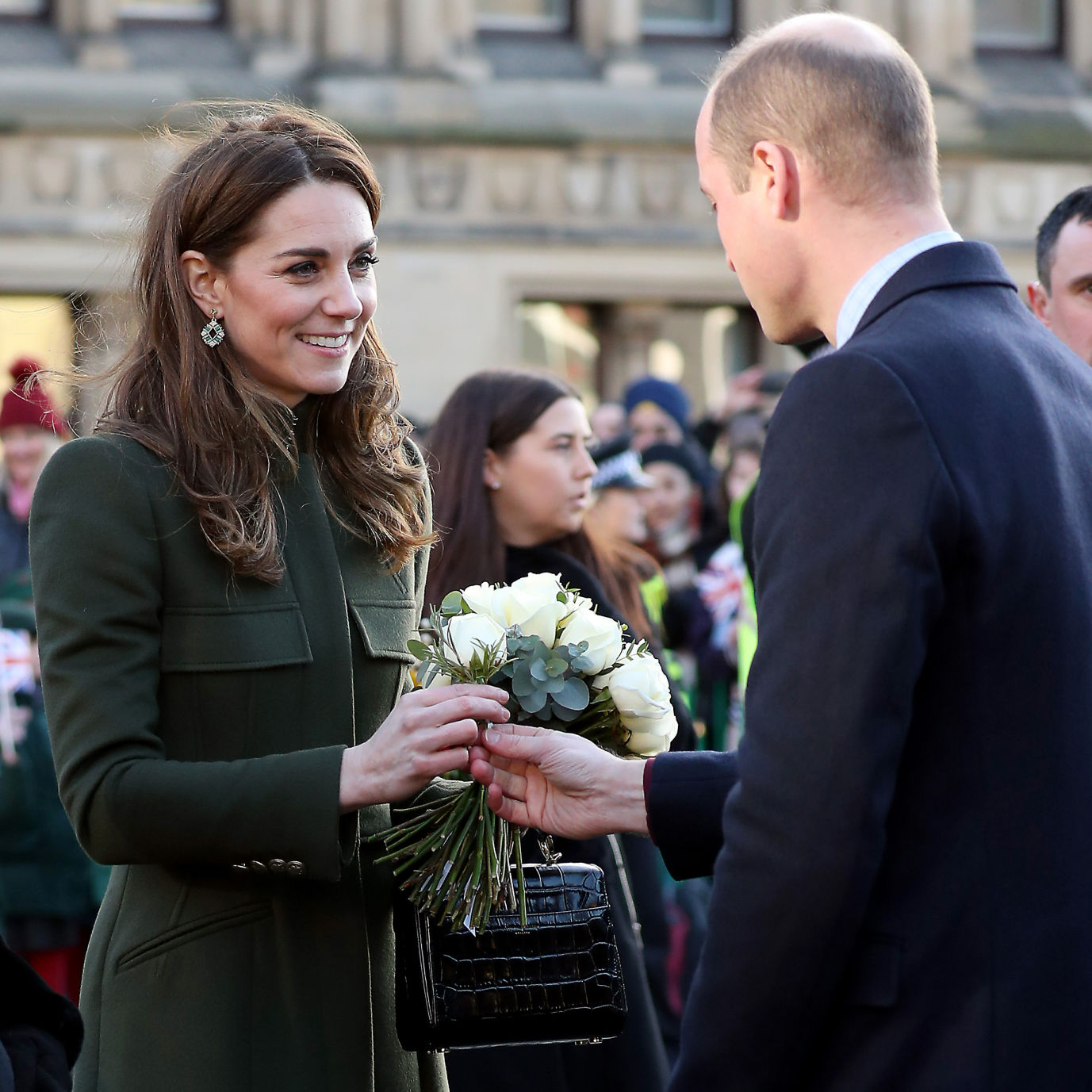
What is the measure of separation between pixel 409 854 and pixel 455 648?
336mm

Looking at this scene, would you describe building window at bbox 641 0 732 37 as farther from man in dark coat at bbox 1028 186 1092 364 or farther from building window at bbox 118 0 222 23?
man in dark coat at bbox 1028 186 1092 364

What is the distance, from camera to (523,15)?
13.6 m

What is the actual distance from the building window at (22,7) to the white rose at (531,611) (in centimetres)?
1124

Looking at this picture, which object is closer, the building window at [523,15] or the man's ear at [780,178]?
the man's ear at [780,178]

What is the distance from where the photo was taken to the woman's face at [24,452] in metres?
7.75

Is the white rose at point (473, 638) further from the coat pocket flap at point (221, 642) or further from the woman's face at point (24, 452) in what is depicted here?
the woman's face at point (24, 452)

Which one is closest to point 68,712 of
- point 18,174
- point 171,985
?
point 171,985

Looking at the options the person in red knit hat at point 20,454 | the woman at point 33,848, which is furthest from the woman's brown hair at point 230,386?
the person in red knit hat at point 20,454

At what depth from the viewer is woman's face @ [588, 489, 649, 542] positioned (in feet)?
24.7

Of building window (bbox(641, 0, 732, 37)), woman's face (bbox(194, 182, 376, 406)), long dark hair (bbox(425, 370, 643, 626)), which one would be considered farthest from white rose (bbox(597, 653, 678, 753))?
building window (bbox(641, 0, 732, 37))

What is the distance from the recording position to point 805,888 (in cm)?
199

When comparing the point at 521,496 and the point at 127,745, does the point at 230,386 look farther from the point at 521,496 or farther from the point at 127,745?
the point at 521,496

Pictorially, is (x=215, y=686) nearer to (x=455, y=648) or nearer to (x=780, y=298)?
(x=455, y=648)

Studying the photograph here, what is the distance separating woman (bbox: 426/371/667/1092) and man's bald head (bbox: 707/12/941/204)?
2.35 metres
